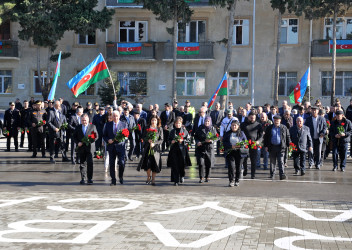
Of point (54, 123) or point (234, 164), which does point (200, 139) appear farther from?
point (54, 123)

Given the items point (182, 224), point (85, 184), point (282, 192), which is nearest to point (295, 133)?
point (282, 192)

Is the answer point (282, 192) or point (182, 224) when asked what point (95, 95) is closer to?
point (282, 192)

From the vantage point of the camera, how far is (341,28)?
37312 mm

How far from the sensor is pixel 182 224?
9.09 metres

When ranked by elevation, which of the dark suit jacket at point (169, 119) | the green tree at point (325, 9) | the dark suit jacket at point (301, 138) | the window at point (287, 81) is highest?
the green tree at point (325, 9)

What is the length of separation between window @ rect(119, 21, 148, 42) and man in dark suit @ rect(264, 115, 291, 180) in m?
25.1

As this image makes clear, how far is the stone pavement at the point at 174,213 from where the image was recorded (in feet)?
26.2

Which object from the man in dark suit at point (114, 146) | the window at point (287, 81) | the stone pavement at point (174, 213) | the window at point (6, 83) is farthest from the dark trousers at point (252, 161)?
the window at point (6, 83)

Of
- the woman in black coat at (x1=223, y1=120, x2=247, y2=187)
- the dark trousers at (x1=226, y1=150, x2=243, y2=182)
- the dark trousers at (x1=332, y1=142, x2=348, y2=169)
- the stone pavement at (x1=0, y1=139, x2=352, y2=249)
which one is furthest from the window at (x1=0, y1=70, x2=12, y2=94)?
the dark trousers at (x1=226, y1=150, x2=243, y2=182)

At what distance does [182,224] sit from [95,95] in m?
30.6

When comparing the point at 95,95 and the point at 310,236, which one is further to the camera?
the point at 95,95

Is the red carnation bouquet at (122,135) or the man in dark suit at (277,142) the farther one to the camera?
Answer: the man in dark suit at (277,142)

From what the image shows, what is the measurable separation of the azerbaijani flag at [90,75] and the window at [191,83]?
1877 centimetres

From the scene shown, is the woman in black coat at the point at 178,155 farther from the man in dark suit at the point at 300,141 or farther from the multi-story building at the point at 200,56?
the multi-story building at the point at 200,56
